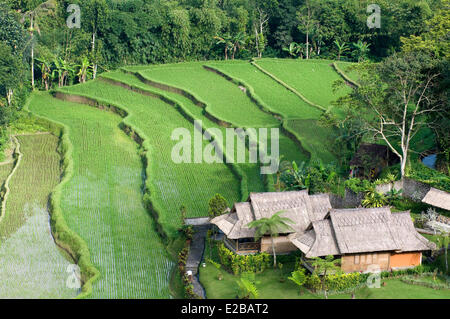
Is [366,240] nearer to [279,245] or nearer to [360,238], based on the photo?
[360,238]

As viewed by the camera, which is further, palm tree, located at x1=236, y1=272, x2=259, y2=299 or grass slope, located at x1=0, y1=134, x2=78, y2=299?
grass slope, located at x1=0, y1=134, x2=78, y2=299

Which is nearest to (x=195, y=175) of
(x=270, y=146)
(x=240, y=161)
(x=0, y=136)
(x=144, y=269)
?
(x=240, y=161)

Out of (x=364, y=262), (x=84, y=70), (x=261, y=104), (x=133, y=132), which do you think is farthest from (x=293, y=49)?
(x=364, y=262)

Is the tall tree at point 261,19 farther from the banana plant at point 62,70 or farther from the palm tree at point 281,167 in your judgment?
the palm tree at point 281,167

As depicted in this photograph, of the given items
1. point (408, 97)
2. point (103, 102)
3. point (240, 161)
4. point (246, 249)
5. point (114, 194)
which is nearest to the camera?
point (246, 249)

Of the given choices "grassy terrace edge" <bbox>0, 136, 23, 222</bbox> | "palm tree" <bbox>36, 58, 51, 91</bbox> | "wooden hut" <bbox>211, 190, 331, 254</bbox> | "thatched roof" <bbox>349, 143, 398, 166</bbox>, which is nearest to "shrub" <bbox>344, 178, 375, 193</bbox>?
"thatched roof" <bbox>349, 143, 398, 166</bbox>

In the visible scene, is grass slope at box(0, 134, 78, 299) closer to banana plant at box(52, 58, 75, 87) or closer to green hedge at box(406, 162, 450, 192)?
banana plant at box(52, 58, 75, 87)

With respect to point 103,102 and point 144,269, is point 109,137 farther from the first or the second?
point 144,269
